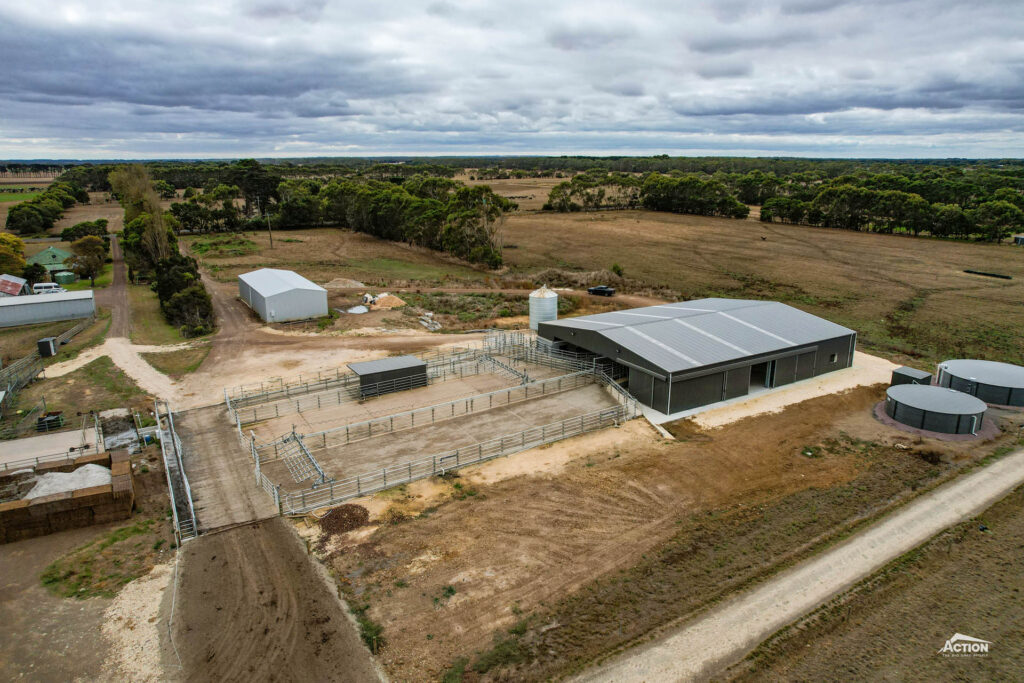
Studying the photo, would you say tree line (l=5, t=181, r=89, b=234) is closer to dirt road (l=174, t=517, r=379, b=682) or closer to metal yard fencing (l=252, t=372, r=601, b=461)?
metal yard fencing (l=252, t=372, r=601, b=461)

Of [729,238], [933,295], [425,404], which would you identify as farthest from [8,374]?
[729,238]

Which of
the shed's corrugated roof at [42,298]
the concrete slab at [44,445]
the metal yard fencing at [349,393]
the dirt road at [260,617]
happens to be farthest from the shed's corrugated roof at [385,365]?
the shed's corrugated roof at [42,298]

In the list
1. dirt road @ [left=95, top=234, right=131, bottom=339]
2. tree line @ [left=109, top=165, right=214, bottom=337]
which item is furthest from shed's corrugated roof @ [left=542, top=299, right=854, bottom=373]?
dirt road @ [left=95, top=234, right=131, bottom=339]

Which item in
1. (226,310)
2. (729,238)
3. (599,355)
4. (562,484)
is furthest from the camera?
(729,238)

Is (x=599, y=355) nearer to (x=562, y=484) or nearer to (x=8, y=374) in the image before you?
(x=562, y=484)

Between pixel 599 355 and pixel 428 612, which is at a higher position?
pixel 599 355

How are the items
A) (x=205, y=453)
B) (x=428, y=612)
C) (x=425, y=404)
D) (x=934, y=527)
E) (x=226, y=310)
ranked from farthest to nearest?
(x=226, y=310), (x=425, y=404), (x=205, y=453), (x=934, y=527), (x=428, y=612)

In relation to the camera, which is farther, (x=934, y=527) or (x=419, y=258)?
(x=419, y=258)
